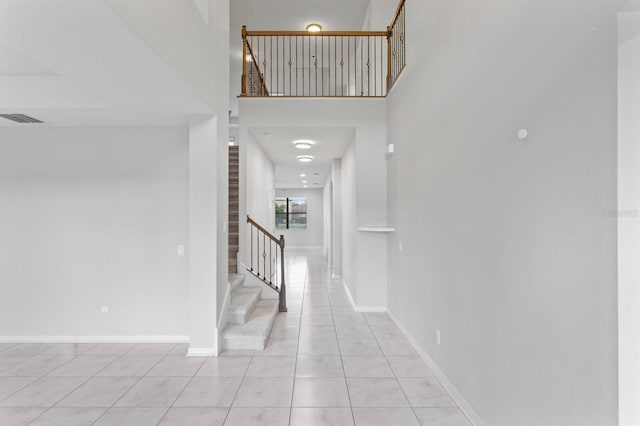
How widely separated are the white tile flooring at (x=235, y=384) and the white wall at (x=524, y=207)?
47 centimetres

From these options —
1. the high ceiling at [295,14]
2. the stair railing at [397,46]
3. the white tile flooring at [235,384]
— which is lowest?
the white tile flooring at [235,384]

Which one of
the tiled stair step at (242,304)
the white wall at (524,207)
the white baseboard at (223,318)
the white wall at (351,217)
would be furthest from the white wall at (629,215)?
the white wall at (351,217)

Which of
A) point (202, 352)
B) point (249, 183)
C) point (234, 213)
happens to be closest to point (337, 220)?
point (234, 213)

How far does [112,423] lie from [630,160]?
334cm

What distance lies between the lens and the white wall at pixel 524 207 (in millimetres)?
1300

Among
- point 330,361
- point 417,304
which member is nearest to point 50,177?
point 330,361

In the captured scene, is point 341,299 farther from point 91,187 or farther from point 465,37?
point 465,37

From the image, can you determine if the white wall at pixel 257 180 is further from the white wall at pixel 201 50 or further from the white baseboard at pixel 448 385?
the white baseboard at pixel 448 385

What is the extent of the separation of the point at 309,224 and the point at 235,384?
479 inches

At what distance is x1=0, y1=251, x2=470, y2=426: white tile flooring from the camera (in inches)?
96.0

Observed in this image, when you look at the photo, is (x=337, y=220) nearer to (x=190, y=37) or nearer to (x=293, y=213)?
(x=190, y=37)

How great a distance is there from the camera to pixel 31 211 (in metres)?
3.89

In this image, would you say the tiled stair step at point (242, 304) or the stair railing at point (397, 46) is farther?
the stair railing at point (397, 46)

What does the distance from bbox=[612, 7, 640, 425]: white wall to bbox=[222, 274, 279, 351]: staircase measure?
3.14m
